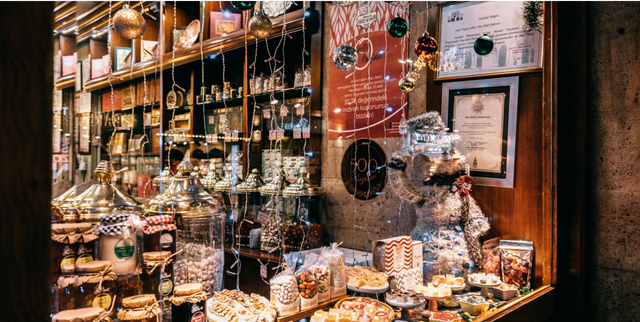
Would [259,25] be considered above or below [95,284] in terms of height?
above

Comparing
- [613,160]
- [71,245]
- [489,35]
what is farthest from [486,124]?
[71,245]

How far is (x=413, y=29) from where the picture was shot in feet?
8.62

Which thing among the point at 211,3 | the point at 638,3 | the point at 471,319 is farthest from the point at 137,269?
the point at 211,3

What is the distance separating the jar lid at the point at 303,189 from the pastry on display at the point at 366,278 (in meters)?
1.18

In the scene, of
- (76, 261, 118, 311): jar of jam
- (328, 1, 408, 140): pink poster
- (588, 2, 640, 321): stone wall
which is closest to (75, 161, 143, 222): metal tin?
(76, 261, 118, 311): jar of jam

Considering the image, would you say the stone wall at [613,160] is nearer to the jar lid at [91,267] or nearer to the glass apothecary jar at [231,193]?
the jar lid at [91,267]

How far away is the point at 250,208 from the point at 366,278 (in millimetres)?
1763

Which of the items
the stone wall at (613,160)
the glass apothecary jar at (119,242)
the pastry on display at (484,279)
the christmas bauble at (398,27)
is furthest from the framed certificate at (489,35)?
the glass apothecary jar at (119,242)

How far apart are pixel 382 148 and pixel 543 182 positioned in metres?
1.10

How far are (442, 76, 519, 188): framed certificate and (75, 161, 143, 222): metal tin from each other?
1.76 m

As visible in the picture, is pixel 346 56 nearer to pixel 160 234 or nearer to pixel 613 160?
pixel 160 234

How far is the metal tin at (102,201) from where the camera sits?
1176 mm

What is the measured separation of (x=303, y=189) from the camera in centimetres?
298

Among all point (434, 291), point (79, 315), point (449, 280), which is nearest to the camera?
point (79, 315)
